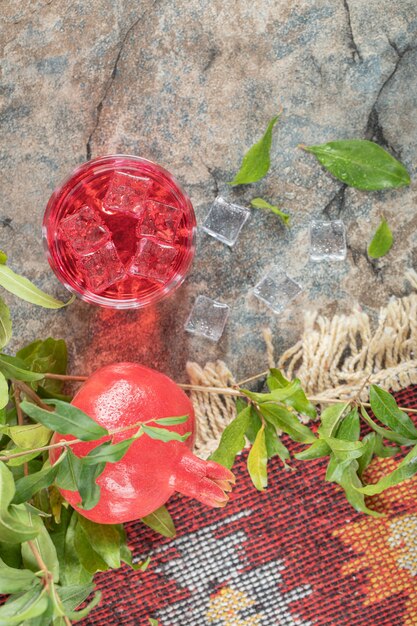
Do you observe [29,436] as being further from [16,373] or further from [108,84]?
[108,84]

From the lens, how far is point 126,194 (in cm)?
107

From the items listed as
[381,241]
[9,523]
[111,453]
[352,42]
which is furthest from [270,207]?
[9,523]

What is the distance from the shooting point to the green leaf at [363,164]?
114 cm

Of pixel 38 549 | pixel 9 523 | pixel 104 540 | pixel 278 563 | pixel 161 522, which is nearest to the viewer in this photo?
pixel 9 523

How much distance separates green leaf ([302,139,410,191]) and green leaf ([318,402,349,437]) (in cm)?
34

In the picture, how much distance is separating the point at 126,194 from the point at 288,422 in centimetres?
38

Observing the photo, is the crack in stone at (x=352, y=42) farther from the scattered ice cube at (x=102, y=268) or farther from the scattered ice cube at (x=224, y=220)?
the scattered ice cube at (x=102, y=268)

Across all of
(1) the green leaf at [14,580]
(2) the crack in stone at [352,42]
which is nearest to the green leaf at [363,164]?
(2) the crack in stone at [352,42]

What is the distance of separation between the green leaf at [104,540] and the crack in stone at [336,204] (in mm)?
549

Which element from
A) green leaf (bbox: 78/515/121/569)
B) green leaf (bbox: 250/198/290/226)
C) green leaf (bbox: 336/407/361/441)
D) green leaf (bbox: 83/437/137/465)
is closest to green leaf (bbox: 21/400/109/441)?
green leaf (bbox: 83/437/137/465)

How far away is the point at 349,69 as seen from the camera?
3.78 feet

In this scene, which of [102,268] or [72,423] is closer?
[72,423]

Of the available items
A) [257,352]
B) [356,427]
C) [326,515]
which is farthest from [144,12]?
[326,515]

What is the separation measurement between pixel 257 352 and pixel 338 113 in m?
0.37
